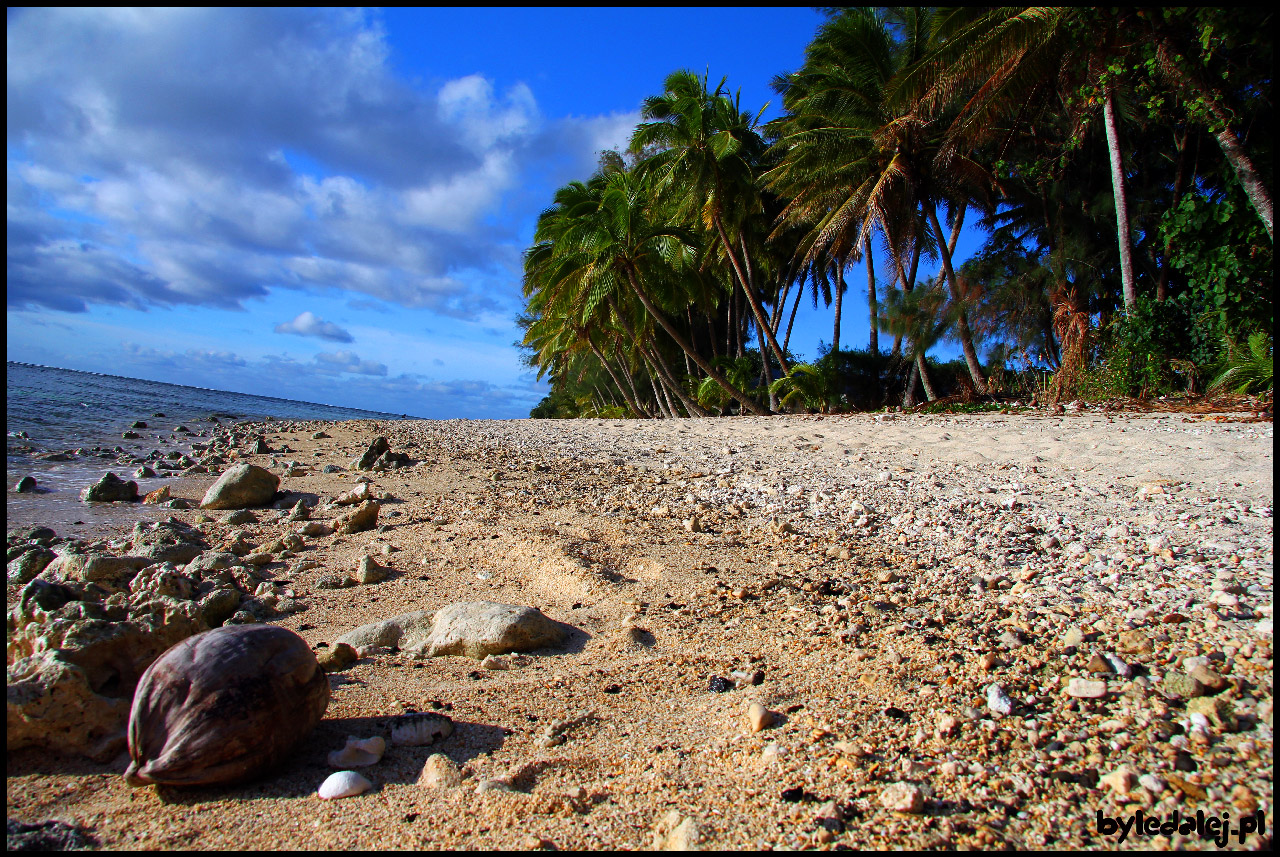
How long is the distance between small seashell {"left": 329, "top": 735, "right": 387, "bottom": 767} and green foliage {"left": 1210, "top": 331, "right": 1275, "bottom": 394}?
36.3 feet

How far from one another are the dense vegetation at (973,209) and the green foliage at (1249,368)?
0.09 ft

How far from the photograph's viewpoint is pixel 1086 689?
2.46 metres

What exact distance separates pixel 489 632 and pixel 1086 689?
2.67 metres

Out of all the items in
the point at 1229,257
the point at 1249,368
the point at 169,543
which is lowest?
the point at 169,543

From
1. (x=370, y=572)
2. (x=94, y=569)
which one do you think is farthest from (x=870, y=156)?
(x=94, y=569)

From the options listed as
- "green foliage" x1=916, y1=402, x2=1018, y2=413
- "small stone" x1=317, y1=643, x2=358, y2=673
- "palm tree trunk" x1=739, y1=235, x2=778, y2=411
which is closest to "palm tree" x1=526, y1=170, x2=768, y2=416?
"palm tree trunk" x1=739, y1=235, x2=778, y2=411

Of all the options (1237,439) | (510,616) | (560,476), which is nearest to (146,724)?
(510,616)

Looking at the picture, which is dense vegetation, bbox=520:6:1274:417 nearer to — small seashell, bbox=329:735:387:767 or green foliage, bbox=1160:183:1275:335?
green foliage, bbox=1160:183:1275:335

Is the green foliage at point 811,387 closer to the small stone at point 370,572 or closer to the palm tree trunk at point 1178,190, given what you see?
the palm tree trunk at point 1178,190

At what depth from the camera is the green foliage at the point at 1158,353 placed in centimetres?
995

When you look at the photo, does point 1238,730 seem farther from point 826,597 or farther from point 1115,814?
point 826,597

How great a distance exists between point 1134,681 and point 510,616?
280 centimetres

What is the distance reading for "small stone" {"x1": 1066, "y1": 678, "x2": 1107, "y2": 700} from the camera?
95.5 inches

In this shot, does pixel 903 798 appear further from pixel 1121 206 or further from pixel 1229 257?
pixel 1121 206
